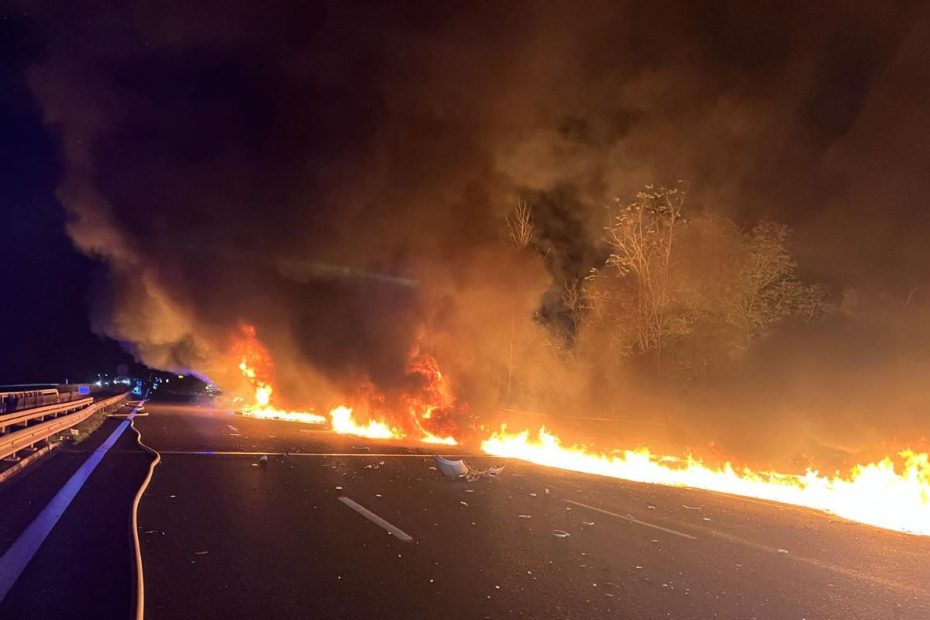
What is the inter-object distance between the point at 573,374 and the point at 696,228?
13274 mm

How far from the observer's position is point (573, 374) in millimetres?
35750

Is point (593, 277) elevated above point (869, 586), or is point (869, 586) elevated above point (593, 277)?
point (593, 277)

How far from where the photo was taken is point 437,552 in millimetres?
5867

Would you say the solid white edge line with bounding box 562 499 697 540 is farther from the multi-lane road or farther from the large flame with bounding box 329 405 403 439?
the large flame with bounding box 329 405 403 439

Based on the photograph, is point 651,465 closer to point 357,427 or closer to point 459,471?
point 459,471

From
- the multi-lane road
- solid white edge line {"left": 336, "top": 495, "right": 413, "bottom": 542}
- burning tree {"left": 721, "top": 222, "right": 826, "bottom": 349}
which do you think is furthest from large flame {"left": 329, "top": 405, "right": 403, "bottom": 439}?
burning tree {"left": 721, "top": 222, "right": 826, "bottom": 349}

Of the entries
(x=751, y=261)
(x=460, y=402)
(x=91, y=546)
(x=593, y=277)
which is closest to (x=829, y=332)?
(x=751, y=261)

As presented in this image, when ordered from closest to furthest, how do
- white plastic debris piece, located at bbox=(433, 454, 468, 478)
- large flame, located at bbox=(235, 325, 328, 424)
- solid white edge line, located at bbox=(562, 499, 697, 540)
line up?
solid white edge line, located at bbox=(562, 499, 697, 540) → white plastic debris piece, located at bbox=(433, 454, 468, 478) → large flame, located at bbox=(235, 325, 328, 424)

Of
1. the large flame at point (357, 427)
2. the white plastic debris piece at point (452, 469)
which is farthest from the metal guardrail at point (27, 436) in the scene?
the large flame at point (357, 427)

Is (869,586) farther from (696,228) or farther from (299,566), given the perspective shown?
(696,228)

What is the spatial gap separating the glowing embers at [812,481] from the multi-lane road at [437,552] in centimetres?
92

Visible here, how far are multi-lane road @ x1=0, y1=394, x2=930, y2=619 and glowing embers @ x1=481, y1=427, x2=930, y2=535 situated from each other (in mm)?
920

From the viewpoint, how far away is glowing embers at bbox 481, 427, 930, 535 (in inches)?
353

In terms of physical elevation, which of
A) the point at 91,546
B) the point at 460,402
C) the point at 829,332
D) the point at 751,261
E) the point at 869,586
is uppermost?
the point at 751,261
